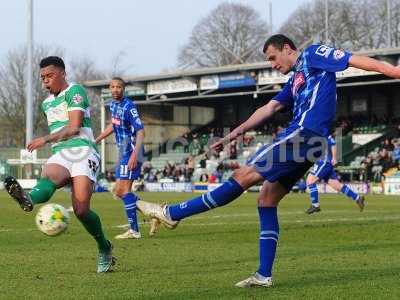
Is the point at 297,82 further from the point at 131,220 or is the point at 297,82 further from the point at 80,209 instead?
the point at 131,220

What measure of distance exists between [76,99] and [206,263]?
2324 mm

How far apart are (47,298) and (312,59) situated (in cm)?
304

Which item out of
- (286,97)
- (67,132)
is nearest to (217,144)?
(286,97)

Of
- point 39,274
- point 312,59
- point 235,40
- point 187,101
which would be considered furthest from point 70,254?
point 235,40

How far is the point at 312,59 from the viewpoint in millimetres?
7023

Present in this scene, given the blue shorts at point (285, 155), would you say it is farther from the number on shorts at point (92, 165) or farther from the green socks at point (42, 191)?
the green socks at point (42, 191)

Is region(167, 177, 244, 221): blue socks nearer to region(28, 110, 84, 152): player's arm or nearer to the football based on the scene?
the football

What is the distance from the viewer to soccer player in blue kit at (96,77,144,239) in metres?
12.6

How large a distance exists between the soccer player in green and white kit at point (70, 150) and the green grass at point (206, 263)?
55 centimetres

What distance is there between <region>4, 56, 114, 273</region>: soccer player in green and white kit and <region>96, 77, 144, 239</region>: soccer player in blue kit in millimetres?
4178

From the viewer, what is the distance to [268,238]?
7.29 meters

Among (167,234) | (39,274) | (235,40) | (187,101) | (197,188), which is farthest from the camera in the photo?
(235,40)

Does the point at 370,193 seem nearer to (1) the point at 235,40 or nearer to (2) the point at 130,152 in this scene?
(2) the point at 130,152

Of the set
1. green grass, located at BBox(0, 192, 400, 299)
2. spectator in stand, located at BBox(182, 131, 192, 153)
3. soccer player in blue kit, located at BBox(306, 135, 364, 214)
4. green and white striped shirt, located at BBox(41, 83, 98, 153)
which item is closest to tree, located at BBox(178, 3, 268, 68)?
spectator in stand, located at BBox(182, 131, 192, 153)
